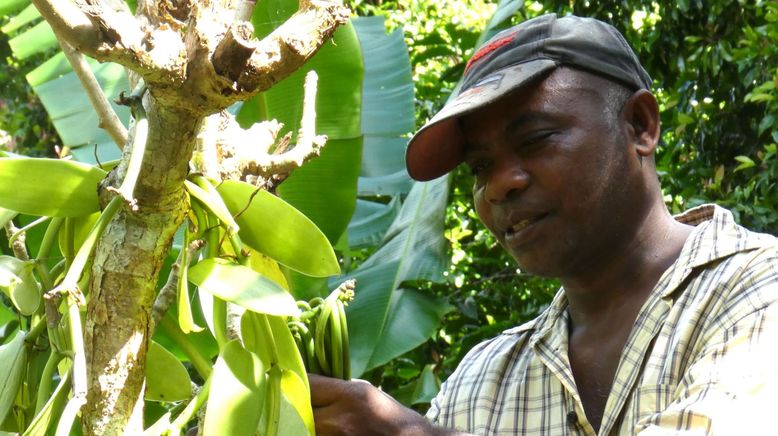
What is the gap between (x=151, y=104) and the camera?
89 centimetres

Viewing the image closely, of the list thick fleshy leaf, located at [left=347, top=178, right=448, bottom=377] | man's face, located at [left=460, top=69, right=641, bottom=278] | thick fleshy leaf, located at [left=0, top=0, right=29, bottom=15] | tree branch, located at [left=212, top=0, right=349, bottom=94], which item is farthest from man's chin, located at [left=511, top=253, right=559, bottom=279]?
thick fleshy leaf, located at [left=0, top=0, right=29, bottom=15]

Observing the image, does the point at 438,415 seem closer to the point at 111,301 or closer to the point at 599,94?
the point at 599,94

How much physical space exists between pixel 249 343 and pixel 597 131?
698 mm

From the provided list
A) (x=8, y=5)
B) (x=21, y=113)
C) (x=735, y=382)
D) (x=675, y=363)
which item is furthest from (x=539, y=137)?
(x=21, y=113)

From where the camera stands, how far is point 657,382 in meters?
1.25

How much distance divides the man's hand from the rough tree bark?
0.69 ft

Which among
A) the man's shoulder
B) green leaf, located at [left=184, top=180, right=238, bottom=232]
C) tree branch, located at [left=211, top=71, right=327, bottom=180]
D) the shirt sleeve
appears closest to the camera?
green leaf, located at [left=184, top=180, right=238, bottom=232]

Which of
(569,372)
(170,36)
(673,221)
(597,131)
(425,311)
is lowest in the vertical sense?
(425,311)

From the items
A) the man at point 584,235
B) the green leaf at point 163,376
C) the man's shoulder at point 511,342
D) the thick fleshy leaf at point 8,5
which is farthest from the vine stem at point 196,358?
the thick fleshy leaf at point 8,5

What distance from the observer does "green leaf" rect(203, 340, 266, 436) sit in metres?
0.83

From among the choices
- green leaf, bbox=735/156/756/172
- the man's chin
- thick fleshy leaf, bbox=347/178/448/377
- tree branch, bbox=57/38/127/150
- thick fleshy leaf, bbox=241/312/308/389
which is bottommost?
thick fleshy leaf, bbox=347/178/448/377

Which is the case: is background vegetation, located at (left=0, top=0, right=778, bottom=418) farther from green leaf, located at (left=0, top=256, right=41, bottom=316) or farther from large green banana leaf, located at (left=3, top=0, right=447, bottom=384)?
green leaf, located at (left=0, top=256, right=41, bottom=316)

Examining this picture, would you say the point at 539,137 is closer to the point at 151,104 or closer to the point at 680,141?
the point at 151,104

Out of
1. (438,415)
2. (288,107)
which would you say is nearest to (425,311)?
(288,107)
